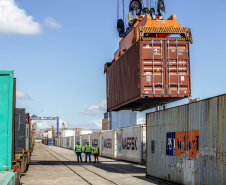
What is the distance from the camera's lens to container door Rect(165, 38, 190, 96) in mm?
19234

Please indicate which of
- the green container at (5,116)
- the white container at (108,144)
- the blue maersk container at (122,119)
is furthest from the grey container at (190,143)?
the blue maersk container at (122,119)

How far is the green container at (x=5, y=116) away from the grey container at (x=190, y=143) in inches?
261

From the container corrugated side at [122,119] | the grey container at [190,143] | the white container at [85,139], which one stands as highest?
the container corrugated side at [122,119]

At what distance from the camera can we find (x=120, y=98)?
23203mm

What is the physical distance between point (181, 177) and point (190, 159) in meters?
1.14

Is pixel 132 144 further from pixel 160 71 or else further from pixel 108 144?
pixel 160 71

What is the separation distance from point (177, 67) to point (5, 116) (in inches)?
455

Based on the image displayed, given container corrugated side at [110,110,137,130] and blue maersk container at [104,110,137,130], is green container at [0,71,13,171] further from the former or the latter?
container corrugated side at [110,110,137,130]

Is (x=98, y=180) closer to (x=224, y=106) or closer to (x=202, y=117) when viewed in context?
(x=202, y=117)

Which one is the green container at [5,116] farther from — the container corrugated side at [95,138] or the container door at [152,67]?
the container corrugated side at [95,138]

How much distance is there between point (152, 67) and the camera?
19312mm

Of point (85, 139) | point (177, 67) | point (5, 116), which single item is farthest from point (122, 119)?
point (5, 116)

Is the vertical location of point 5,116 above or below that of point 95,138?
above

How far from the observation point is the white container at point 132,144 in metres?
27.0
